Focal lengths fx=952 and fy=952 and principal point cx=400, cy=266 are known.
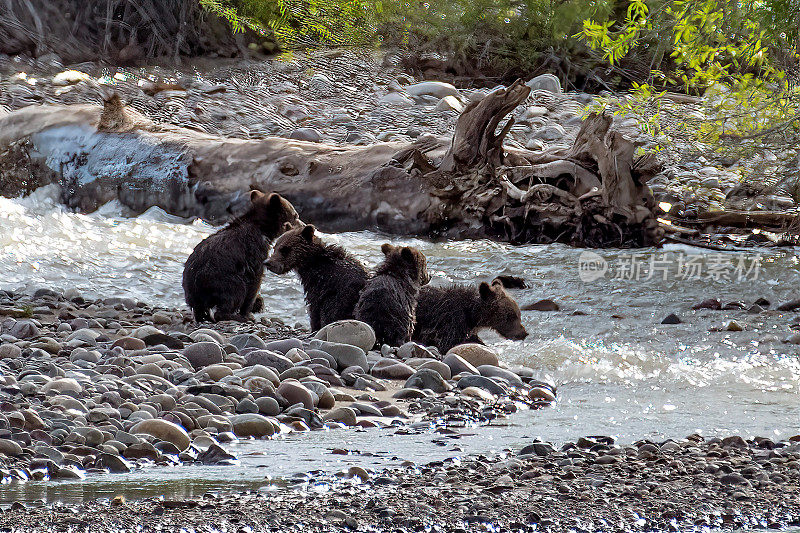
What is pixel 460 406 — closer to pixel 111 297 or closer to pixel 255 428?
pixel 255 428

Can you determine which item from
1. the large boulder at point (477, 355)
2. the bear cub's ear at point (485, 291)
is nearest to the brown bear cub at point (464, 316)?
the bear cub's ear at point (485, 291)

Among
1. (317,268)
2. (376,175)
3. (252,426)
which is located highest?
(376,175)

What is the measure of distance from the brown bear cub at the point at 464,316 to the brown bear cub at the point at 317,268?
0.58 m

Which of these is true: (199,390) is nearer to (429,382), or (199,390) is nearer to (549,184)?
(429,382)

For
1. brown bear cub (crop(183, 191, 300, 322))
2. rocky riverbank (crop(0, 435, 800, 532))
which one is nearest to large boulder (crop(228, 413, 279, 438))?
rocky riverbank (crop(0, 435, 800, 532))

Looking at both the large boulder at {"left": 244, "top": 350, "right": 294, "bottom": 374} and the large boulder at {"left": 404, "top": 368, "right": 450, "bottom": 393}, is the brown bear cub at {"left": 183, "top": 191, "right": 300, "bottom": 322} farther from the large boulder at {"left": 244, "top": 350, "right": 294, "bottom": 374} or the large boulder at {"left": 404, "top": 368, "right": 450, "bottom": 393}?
the large boulder at {"left": 404, "top": 368, "right": 450, "bottom": 393}

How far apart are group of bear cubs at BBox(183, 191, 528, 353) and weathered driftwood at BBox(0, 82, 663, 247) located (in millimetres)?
2933

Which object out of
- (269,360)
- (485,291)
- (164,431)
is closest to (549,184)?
(485,291)

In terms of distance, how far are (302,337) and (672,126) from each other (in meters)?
11.2

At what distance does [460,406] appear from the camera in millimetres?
5078

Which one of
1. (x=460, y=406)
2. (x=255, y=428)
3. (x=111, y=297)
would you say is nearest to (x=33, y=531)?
(x=255, y=428)

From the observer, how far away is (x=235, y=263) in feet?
25.6

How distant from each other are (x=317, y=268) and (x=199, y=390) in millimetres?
2628

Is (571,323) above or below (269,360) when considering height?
below
